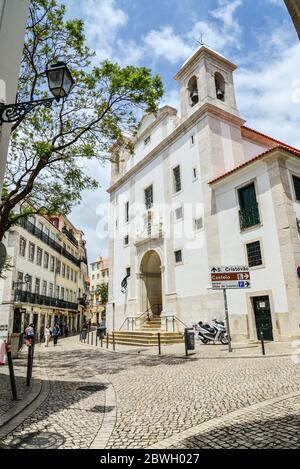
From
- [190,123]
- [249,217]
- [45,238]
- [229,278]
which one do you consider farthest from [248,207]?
[45,238]

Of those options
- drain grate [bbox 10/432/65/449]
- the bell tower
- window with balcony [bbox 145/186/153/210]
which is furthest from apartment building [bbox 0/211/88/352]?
drain grate [bbox 10/432/65/449]

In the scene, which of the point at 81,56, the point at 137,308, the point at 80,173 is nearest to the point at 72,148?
the point at 80,173

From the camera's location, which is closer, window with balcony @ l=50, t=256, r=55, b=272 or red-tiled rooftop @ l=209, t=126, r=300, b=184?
red-tiled rooftop @ l=209, t=126, r=300, b=184

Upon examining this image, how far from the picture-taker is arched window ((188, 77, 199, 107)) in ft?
69.6

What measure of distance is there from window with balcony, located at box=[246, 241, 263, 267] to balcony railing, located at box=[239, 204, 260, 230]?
0.99 m

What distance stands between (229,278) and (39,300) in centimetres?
2299

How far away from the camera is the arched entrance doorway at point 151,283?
23.1m

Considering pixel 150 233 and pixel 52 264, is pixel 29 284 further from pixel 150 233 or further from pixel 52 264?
pixel 150 233

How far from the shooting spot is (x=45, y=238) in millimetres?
32719

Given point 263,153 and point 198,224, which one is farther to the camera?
point 198,224

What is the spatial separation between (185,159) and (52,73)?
51.4 ft

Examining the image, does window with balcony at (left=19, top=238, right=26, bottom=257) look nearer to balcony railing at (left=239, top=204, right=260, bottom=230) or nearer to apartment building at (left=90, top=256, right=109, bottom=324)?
balcony railing at (left=239, top=204, right=260, bottom=230)

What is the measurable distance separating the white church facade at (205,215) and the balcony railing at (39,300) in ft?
23.7
